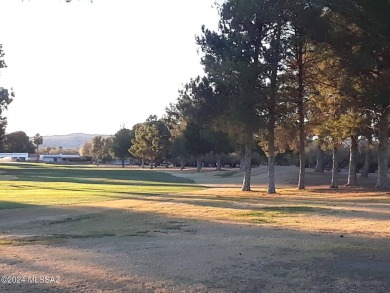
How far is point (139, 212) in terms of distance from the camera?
2442cm

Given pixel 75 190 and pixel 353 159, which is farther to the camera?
pixel 353 159

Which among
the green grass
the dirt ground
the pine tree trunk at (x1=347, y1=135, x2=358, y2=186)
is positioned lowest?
the green grass

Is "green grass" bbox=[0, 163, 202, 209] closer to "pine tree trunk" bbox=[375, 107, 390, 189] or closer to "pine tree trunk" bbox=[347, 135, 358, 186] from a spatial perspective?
"pine tree trunk" bbox=[347, 135, 358, 186]

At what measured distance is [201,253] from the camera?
1165 centimetres

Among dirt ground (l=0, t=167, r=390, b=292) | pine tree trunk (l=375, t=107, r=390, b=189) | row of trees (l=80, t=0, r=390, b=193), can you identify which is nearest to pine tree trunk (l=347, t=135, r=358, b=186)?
row of trees (l=80, t=0, r=390, b=193)

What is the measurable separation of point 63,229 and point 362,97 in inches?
816

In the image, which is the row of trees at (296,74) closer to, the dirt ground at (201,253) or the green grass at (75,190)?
the green grass at (75,190)

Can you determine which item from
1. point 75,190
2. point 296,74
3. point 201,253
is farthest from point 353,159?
point 201,253

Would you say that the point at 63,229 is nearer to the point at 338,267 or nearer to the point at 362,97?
the point at 338,267

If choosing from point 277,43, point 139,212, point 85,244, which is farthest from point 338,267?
point 277,43

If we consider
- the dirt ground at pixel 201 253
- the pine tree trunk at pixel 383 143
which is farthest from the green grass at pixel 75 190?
the pine tree trunk at pixel 383 143

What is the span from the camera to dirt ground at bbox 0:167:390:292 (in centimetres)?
877

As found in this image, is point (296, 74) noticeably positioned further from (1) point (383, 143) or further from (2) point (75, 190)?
(2) point (75, 190)

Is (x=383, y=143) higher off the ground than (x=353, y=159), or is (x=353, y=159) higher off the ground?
(x=383, y=143)
